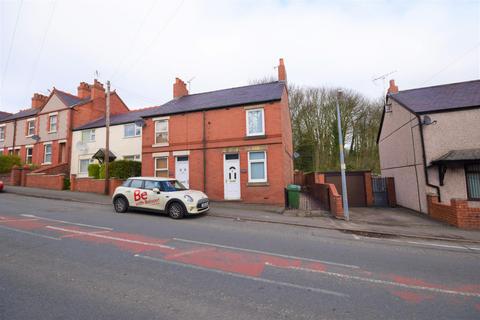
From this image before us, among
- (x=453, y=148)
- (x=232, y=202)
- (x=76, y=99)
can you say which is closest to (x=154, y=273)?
(x=232, y=202)

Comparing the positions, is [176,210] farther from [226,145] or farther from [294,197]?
[294,197]

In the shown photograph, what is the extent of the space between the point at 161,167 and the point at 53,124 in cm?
1758

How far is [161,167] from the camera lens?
15906 mm

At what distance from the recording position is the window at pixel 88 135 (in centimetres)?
2272

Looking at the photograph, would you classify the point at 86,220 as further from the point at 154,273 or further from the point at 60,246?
the point at 154,273

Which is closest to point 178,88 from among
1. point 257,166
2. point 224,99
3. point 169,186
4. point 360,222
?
point 224,99

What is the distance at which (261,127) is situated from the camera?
1407 centimetres

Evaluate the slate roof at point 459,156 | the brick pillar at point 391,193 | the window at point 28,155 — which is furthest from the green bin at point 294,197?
the window at point 28,155

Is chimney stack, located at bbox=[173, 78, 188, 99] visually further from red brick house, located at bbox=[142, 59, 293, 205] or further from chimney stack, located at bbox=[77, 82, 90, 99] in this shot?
chimney stack, located at bbox=[77, 82, 90, 99]

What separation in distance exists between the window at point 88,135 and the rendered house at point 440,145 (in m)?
26.4

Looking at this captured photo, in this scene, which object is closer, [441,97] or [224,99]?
[441,97]

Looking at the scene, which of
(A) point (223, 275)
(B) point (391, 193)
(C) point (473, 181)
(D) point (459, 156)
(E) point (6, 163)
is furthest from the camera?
(E) point (6, 163)

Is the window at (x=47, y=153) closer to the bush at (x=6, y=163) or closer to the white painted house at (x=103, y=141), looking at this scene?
the bush at (x=6, y=163)

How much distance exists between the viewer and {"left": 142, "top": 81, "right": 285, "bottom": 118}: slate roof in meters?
14.5
